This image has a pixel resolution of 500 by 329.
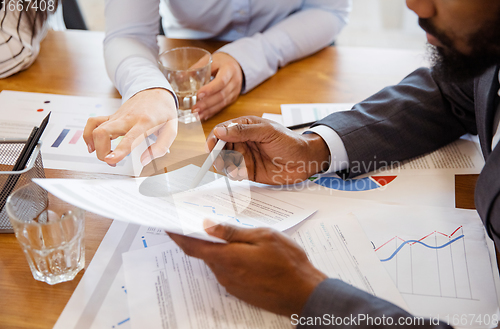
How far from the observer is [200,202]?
667mm

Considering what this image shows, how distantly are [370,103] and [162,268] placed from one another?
58cm

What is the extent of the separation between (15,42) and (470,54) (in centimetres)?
109

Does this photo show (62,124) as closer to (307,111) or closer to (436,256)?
(307,111)

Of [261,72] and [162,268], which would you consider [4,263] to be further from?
[261,72]

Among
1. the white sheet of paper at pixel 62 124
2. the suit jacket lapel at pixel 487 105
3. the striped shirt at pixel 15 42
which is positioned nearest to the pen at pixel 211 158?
the white sheet of paper at pixel 62 124

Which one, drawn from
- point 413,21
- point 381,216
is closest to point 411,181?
point 381,216

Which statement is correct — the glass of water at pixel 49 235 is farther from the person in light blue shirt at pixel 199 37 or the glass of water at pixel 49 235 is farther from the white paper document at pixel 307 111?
the white paper document at pixel 307 111

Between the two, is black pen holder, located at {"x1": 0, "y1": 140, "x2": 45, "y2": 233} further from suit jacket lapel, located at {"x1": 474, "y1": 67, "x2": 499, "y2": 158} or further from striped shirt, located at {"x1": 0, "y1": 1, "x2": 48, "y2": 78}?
suit jacket lapel, located at {"x1": 474, "y1": 67, "x2": 499, "y2": 158}

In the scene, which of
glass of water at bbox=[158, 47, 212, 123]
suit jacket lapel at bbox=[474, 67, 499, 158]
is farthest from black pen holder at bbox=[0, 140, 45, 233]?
suit jacket lapel at bbox=[474, 67, 499, 158]

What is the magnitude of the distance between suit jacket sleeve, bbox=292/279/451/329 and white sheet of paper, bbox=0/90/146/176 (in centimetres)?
41

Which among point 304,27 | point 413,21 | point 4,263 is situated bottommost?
point 413,21

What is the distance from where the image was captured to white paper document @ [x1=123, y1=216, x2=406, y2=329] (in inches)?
20.8

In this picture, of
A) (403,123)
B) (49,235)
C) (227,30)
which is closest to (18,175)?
(49,235)

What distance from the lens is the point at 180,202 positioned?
65 centimetres
